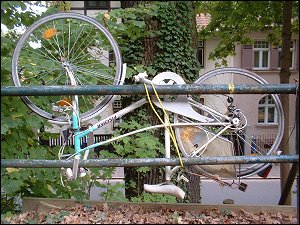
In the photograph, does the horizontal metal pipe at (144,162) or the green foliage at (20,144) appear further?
the green foliage at (20,144)

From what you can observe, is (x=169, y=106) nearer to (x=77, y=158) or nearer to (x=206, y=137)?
(x=206, y=137)

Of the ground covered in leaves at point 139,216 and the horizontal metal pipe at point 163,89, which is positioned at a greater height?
the horizontal metal pipe at point 163,89

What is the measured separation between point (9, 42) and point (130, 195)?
272cm

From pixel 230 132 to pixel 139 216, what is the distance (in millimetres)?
1026

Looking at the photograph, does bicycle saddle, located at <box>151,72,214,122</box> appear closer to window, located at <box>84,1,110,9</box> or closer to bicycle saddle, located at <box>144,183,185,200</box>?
bicycle saddle, located at <box>144,183,185,200</box>

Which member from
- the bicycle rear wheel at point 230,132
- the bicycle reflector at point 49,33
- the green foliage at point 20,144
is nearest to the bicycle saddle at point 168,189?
the bicycle rear wheel at point 230,132

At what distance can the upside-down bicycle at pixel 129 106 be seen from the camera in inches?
129

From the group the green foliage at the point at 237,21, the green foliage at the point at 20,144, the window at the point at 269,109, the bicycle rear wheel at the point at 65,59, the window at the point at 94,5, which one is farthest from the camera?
the green foliage at the point at 237,21

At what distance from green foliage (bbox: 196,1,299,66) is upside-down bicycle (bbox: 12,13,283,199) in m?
3.59

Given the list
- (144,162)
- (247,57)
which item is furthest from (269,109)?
(247,57)

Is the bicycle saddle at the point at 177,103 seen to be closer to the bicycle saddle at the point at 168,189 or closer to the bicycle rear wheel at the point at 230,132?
the bicycle rear wheel at the point at 230,132

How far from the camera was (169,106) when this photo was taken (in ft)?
10.9

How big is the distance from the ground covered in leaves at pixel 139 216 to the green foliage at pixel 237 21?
171 inches

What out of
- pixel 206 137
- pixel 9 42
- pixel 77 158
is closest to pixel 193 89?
pixel 206 137
